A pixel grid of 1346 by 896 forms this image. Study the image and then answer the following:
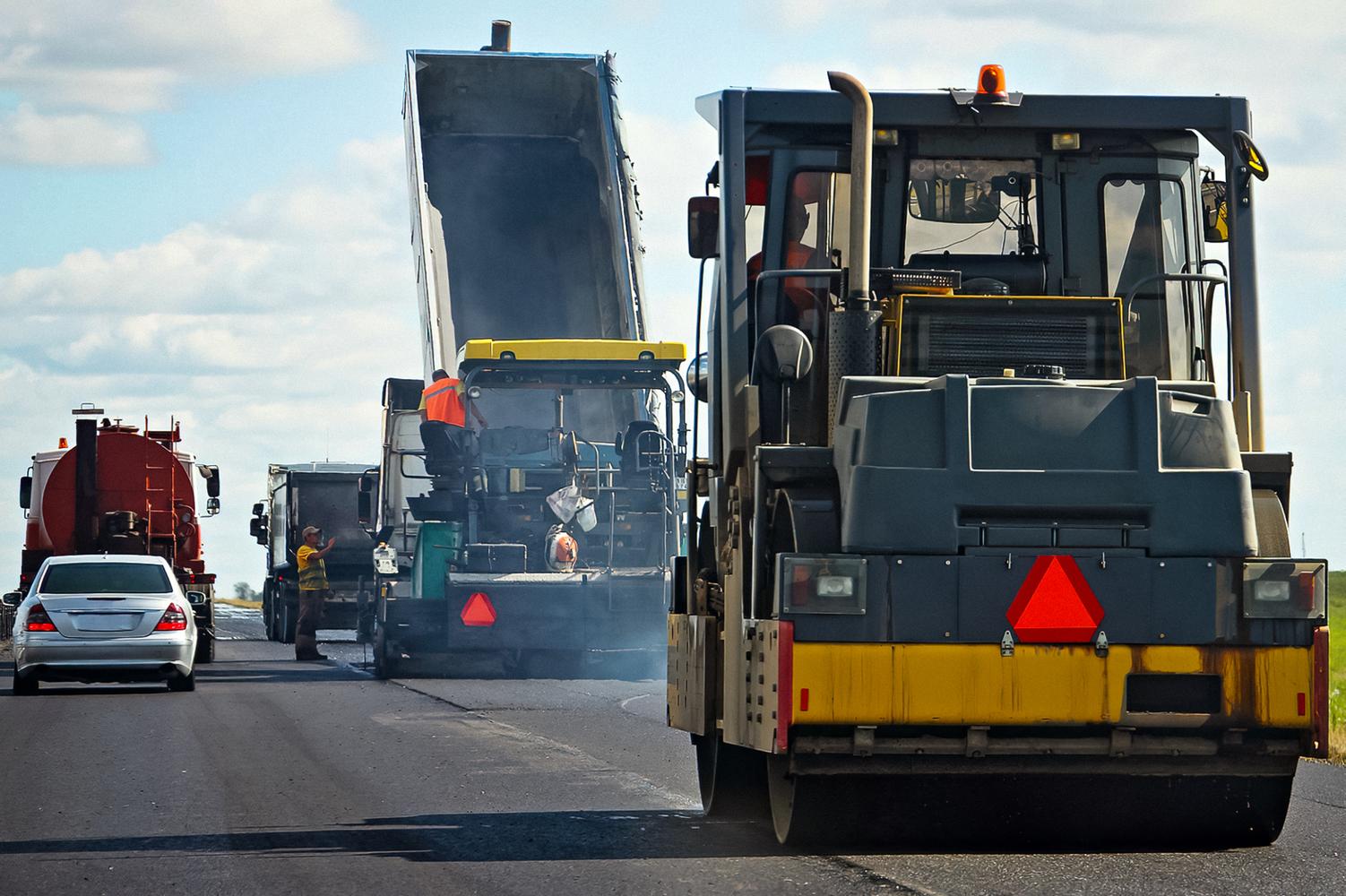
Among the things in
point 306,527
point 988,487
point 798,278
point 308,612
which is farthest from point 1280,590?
point 306,527

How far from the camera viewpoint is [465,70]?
73.0ft

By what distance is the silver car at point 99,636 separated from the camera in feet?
67.8

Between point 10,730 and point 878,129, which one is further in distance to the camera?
point 10,730

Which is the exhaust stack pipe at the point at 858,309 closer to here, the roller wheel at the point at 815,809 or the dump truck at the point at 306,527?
the roller wheel at the point at 815,809

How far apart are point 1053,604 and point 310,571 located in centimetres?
2076

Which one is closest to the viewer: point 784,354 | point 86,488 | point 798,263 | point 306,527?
point 784,354

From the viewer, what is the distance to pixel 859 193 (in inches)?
352

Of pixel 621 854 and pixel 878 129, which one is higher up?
pixel 878 129

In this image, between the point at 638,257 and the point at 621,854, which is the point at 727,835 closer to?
the point at 621,854

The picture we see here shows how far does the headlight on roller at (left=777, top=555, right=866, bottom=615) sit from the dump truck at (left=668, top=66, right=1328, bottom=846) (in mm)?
13

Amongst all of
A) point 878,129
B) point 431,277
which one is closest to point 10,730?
Result: point 431,277

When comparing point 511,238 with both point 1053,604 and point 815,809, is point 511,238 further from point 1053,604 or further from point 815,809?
point 1053,604

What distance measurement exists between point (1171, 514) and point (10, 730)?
34.9 feet

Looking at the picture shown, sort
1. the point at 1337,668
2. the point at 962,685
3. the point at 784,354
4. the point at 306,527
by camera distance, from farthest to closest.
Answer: the point at 1337,668, the point at 306,527, the point at 784,354, the point at 962,685
